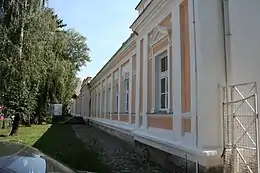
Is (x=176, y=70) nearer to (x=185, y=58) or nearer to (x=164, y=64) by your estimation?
(x=185, y=58)

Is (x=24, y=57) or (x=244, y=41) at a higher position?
(x=24, y=57)

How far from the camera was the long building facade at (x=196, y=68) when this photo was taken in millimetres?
5980

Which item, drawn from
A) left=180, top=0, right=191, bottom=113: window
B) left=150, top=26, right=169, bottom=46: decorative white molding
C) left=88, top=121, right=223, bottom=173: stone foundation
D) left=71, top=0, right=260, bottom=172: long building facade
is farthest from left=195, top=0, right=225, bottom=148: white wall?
left=150, top=26, right=169, bottom=46: decorative white molding

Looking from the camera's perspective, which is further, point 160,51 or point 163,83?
point 163,83

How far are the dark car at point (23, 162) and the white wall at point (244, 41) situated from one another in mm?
4366

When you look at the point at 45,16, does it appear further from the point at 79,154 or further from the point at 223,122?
the point at 223,122

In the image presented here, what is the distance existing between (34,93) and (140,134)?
1011 centimetres

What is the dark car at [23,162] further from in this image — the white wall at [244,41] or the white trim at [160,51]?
the white trim at [160,51]

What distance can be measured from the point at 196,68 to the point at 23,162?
4.42 metres

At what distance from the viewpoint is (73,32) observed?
149 ft

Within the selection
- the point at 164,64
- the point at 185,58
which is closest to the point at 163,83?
the point at 164,64

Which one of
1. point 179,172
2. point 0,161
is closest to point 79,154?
point 179,172

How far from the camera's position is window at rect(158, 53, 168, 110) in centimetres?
880

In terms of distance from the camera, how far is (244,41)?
6.25 m
